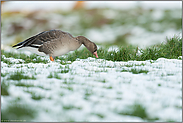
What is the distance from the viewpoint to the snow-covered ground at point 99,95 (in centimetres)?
244

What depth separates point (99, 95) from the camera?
9.98 feet

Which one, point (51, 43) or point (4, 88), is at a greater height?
point (51, 43)

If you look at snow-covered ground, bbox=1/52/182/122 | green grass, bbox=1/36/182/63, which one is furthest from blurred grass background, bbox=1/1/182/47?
snow-covered ground, bbox=1/52/182/122

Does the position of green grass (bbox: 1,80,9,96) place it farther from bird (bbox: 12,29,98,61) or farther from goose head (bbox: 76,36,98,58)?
goose head (bbox: 76,36,98,58)

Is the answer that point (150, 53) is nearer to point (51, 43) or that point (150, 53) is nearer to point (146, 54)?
point (146, 54)

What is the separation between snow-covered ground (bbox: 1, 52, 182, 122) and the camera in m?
2.44

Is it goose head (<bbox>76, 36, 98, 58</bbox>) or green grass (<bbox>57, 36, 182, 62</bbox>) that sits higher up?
goose head (<bbox>76, 36, 98, 58</bbox>)

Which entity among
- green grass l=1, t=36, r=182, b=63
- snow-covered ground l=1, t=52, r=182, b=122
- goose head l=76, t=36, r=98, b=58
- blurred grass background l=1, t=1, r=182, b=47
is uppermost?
blurred grass background l=1, t=1, r=182, b=47

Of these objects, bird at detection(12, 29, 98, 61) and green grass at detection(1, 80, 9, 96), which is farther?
bird at detection(12, 29, 98, 61)

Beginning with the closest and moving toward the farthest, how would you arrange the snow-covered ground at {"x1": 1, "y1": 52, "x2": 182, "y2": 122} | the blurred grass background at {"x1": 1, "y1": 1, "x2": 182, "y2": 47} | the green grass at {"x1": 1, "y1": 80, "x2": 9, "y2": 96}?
1. the snow-covered ground at {"x1": 1, "y1": 52, "x2": 182, "y2": 122}
2. the green grass at {"x1": 1, "y1": 80, "x2": 9, "y2": 96}
3. the blurred grass background at {"x1": 1, "y1": 1, "x2": 182, "y2": 47}

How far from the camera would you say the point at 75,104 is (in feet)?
8.80

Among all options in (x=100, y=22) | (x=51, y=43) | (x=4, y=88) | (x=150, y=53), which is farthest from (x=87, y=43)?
(x=100, y=22)

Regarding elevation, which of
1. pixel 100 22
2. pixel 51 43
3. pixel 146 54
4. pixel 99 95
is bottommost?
pixel 99 95

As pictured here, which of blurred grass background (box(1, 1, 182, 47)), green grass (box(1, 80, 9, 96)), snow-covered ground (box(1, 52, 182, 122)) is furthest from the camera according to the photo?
blurred grass background (box(1, 1, 182, 47))
